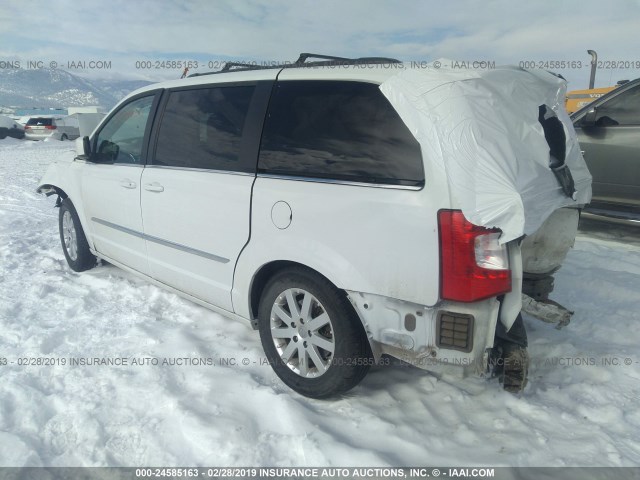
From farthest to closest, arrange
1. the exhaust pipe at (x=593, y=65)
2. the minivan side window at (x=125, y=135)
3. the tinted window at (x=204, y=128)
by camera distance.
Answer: the exhaust pipe at (x=593, y=65)
the minivan side window at (x=125, y=135)
the tinted window at (x=204, y=128)

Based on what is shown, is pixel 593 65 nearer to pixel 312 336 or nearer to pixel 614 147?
pixel 614 147

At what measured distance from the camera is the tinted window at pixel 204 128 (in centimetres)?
297

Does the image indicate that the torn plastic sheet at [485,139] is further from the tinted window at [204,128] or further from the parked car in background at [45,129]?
the parked car in background at [45,129]

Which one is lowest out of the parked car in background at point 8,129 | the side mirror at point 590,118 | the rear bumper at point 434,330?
the rear bumper at point 434,330

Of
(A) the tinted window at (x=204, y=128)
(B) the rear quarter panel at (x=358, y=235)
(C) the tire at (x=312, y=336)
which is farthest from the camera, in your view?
(A) the tinted window at (x=204, y=128)

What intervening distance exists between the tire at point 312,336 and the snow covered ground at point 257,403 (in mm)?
150

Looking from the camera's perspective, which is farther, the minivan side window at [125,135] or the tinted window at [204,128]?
the minivan side window at [125,135]

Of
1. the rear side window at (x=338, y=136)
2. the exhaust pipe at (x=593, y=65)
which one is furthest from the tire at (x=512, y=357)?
the exhaust pipe at (x=593, y=65)

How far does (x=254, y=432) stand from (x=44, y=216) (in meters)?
6.14

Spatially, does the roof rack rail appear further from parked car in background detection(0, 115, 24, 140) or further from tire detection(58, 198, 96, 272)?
parked car in background detection(0, 115, 24, 140)

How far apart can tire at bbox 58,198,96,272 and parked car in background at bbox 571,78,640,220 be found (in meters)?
5.79

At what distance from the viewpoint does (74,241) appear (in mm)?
4797

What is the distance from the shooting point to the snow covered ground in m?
2.28

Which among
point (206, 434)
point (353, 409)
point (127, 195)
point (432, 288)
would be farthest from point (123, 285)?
point (432, 288)
